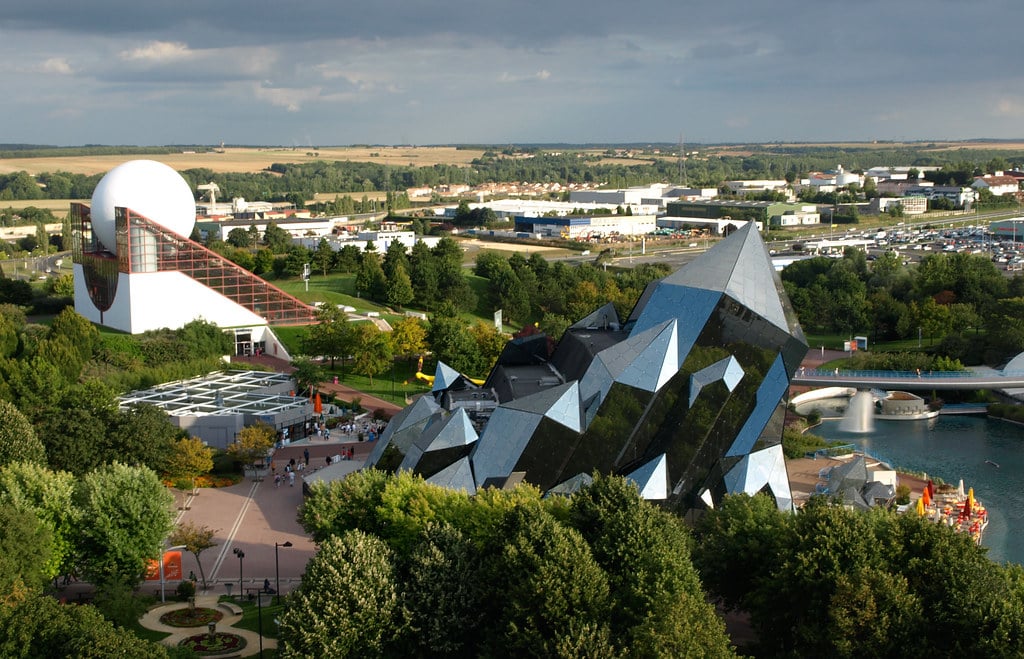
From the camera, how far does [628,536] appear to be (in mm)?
25156

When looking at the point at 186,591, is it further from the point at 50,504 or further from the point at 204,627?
the point at 50,504

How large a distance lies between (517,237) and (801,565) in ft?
340

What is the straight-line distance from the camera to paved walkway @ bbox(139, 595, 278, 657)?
87.9 feet

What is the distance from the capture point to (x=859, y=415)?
5400cm

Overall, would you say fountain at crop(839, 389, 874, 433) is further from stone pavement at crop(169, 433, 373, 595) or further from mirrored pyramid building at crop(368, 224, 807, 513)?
stone pavement at crop(169, 433, 373, 595)

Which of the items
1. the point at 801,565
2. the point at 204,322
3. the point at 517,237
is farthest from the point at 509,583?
the point at 517,237

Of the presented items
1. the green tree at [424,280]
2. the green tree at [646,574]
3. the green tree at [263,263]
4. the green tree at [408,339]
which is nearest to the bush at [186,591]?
the green tree at [646,574]

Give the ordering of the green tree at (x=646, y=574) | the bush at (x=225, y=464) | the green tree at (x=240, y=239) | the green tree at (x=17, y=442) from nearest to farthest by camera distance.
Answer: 1. the green tree at (x=646, y=574)
2. the green tree at (x=17, y=442)
3. the bush at (x=225, y=464)
4. the green tree at (x=240, y=239)

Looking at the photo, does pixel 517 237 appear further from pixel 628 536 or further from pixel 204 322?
pixel 628 536

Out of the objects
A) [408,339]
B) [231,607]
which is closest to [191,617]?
[231,607]

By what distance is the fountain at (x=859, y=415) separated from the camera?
5322 centimetres

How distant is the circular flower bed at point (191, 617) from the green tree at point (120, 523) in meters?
1.50

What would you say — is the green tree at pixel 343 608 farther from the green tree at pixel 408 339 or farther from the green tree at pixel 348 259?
the green tree at pixel 348 259

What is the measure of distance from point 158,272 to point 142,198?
14.1ft
